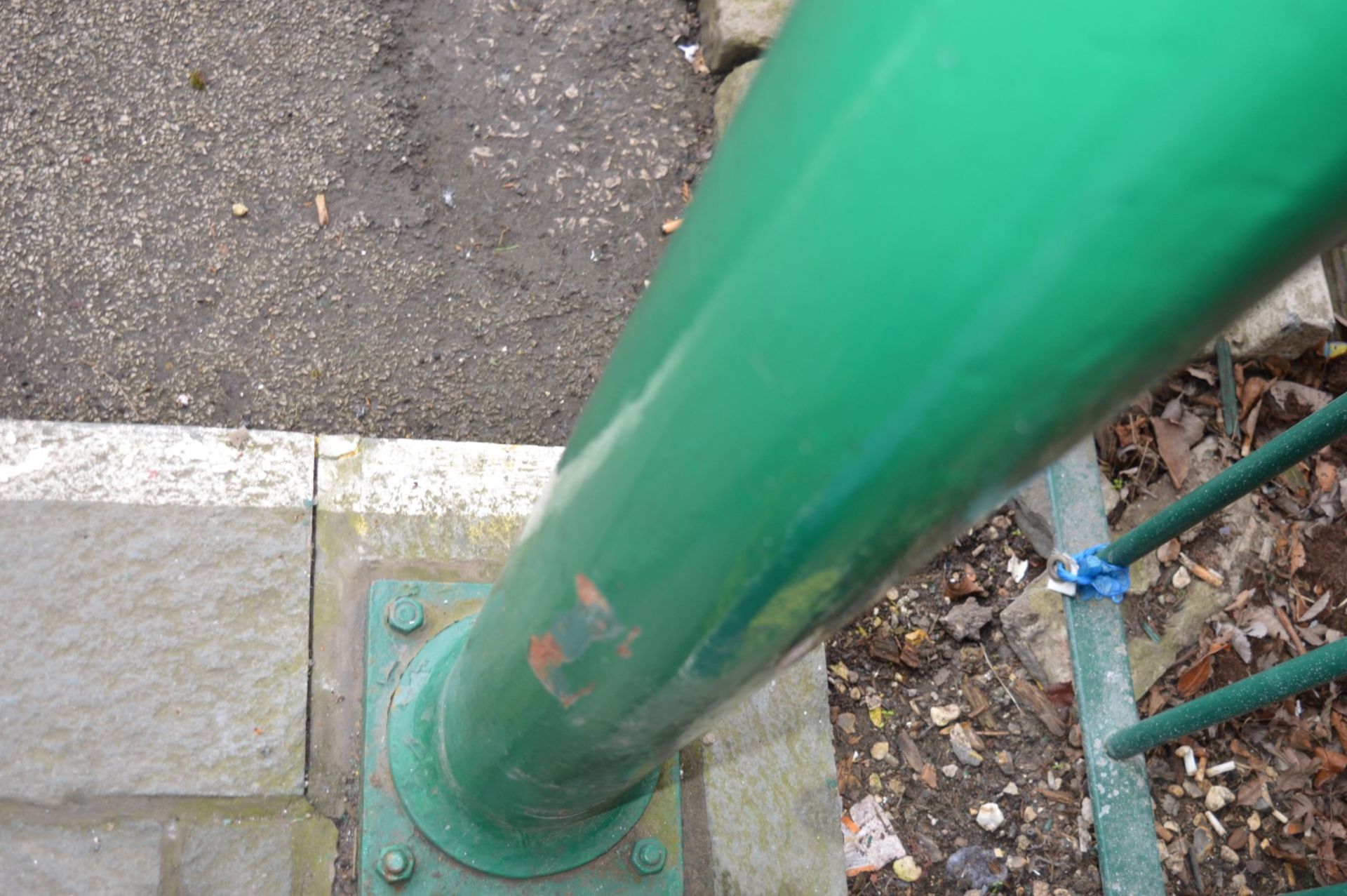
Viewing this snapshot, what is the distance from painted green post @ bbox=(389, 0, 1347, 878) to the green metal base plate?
96 centimetres

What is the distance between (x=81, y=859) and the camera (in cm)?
142

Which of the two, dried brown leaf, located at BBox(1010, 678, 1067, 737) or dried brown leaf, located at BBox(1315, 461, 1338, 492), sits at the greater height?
dried brown leaf, located at BBox(1315, 461, 1338, 492)

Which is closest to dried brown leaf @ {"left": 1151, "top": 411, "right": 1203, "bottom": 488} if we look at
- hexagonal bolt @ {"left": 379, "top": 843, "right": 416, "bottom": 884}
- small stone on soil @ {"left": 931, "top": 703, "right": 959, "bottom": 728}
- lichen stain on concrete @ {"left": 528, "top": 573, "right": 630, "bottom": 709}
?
small stone on soil @ {"left": 931, "top": 703, "right": 959, "bottom": 728}

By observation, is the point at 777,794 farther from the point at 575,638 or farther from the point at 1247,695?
the point at 575,638

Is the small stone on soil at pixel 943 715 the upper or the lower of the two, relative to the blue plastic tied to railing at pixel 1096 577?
lower

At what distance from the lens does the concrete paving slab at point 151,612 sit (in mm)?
1475

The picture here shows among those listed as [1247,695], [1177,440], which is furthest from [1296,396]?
[1247,695]

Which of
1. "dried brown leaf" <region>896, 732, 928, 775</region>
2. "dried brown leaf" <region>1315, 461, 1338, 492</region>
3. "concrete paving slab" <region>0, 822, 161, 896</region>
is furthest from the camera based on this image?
"dried brown leaf" <region>1315, 461, 1338, 492</region>

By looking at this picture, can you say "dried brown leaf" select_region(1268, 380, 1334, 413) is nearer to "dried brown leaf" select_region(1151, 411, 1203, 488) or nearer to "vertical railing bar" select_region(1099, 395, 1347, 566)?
"dried brown leaf" select_region(1151, 411, 1203, 488)

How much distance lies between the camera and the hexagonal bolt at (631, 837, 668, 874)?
1.59 metres

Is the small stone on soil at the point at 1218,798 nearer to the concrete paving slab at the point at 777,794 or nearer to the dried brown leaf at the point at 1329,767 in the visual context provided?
the dried brown leaf at the point at 1329,767

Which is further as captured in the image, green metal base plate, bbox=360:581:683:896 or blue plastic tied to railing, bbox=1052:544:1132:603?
blue plastic tied to railing, bbox=1052:544:1132:603

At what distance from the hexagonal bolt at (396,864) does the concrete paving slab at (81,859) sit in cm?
30

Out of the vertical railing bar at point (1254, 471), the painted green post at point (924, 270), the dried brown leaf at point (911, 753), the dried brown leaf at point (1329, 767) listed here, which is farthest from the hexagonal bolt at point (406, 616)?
the dried brown leaf at point (1329, 767)
